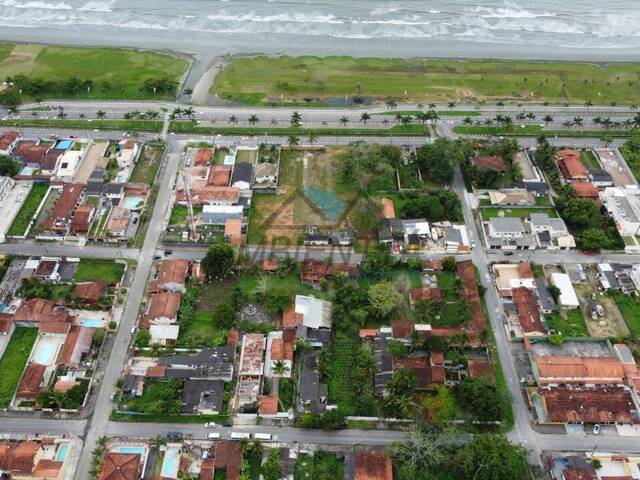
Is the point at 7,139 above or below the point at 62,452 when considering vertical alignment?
above

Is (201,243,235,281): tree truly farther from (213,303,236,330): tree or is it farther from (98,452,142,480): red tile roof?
(98,452,142,480): red tile roof

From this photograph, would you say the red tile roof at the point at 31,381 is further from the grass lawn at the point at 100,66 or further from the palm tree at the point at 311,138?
the grass lawn at the point at 100,66

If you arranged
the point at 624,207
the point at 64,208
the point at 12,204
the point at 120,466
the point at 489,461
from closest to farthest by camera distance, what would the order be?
1. the point at 489,461
2. the point at 120,466
3. the point at 64,208
4. the point at 624,207
5. the point at 12,204

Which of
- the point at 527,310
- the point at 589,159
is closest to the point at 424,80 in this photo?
the point at 589,159

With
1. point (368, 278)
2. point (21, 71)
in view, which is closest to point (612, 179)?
point (368, 278)

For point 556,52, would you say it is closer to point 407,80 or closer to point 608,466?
point 407,80

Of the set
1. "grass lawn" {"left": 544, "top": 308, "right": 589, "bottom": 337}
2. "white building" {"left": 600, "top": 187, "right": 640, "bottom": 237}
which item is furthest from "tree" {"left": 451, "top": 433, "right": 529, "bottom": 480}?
"white building" {"left": 600, "top": 187, "right": 640, "bottom": 237}

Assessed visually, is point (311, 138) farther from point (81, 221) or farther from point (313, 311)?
point (81, 221)

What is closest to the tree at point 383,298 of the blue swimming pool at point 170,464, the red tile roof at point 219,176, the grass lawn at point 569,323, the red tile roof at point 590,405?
the red tile roof at point 590,405
